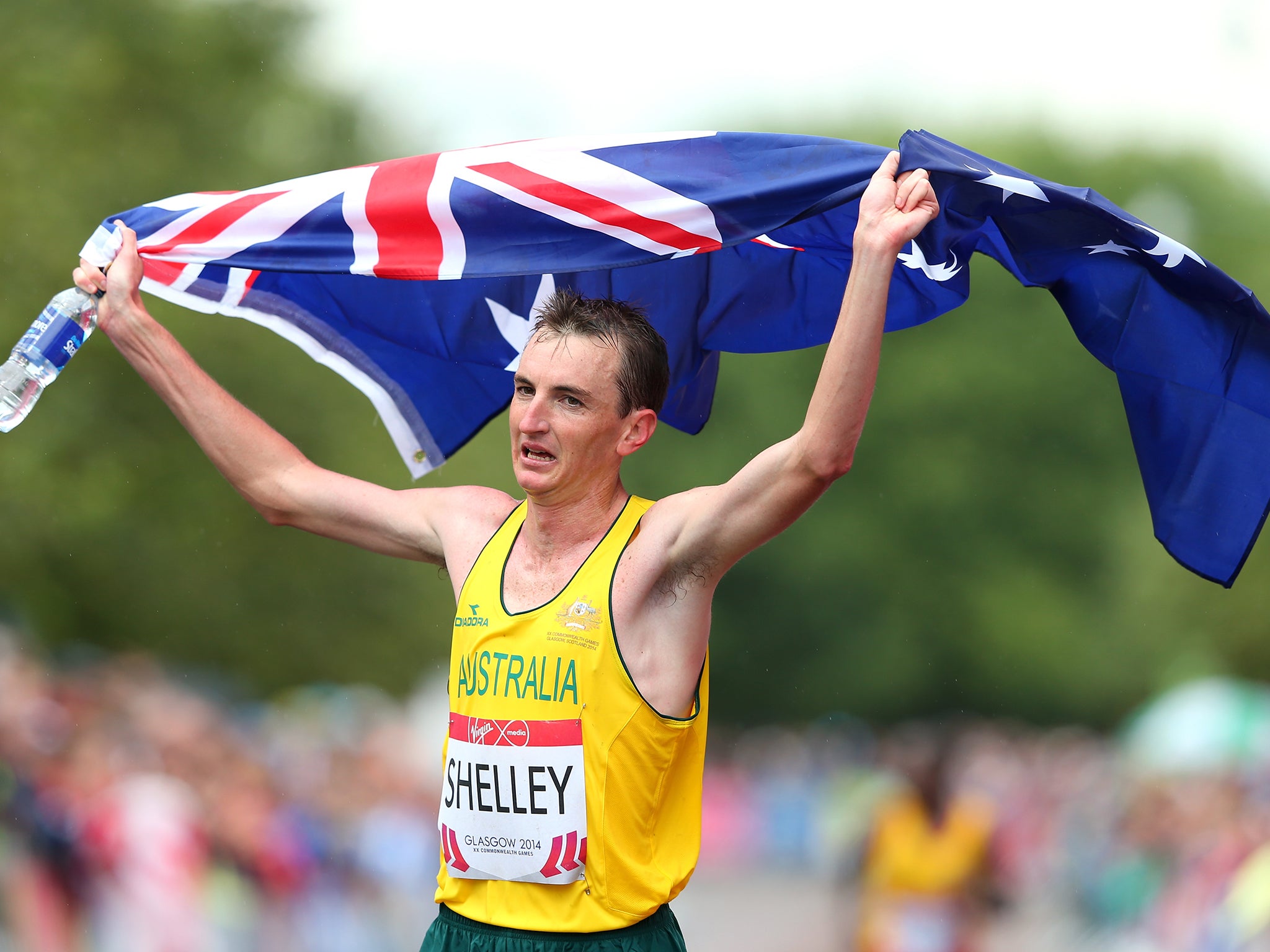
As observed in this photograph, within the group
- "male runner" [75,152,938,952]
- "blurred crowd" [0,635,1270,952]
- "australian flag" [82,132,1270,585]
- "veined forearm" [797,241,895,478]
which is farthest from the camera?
"blurred crowd" [0,635,1270,952]

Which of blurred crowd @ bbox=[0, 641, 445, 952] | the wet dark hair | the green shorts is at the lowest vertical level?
the green shorts

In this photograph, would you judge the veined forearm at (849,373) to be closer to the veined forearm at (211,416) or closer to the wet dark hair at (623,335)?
the wet dark hair at (623,335)

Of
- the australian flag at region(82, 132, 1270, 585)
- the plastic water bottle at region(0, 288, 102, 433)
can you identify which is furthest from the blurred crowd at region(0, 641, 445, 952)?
the australian flag at region(82, 132, 1270, 585)

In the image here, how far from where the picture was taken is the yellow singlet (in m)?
2.95

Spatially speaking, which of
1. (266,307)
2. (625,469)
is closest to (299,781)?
(266,307)

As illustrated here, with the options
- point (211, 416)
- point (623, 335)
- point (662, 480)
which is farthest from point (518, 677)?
point (662, 480)

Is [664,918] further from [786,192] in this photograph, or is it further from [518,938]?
[786,192]

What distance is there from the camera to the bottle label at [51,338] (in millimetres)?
3469

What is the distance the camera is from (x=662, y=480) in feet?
95.7

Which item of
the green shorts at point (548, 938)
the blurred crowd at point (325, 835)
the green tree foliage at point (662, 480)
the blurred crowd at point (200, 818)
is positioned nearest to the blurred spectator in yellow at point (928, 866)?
the blurred crowd at point (325, 835)

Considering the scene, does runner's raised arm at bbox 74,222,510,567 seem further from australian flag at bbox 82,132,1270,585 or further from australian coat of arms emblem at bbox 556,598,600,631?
australian coat of arms emblem at bbox 556,598,600,631

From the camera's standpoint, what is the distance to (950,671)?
30984 mm

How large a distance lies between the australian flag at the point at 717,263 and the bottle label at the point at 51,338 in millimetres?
212

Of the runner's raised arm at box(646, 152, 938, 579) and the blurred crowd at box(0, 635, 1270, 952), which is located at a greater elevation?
the blurred crowd at box(0, 635, 1270, 952)
